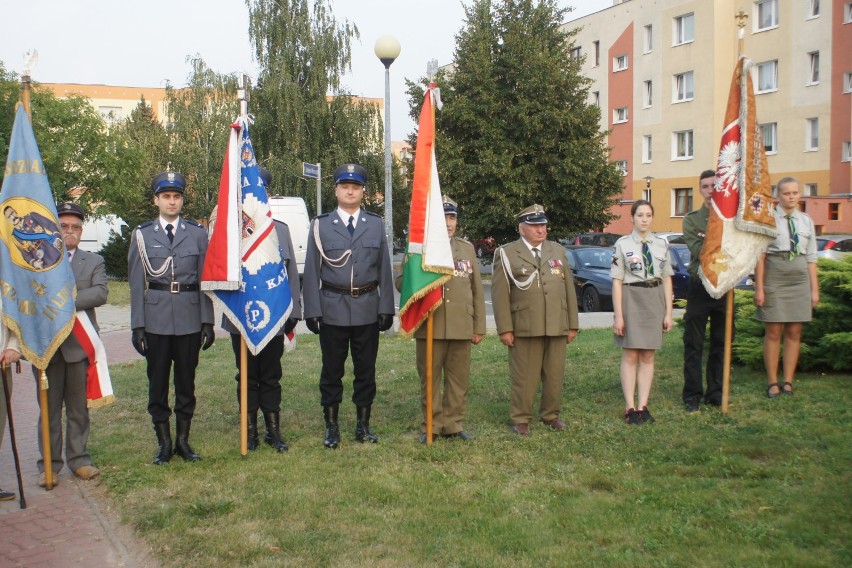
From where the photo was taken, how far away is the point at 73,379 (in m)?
6.36

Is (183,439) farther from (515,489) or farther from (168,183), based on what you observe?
(515,489)

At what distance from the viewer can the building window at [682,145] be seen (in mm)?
41062

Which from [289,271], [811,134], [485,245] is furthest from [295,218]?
[811,134]

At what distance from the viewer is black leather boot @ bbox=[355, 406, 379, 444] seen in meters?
6.93

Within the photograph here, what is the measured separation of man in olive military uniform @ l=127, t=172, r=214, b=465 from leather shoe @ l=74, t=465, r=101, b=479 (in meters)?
0.44

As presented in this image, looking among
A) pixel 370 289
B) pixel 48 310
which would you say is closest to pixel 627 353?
pixel 370 289

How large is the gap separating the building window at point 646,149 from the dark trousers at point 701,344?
1471 inches

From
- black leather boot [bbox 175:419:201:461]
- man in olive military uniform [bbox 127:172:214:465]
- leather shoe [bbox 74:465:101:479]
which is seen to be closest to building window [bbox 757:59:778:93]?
man in olive military uniform [bbox 127:172:214:465]

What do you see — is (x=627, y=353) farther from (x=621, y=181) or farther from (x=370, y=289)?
(x=621, y=181)

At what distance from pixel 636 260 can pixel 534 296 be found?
38.0 inches

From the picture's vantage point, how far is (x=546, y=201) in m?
29.3

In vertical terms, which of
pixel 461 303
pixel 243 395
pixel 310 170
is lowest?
pixel 243 395

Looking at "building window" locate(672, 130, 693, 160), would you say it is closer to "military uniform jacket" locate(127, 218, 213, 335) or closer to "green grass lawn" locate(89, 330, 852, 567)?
"green grass lawn" locate(89, 330, 852, 567)

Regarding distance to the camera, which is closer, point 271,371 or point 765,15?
point 271,371
